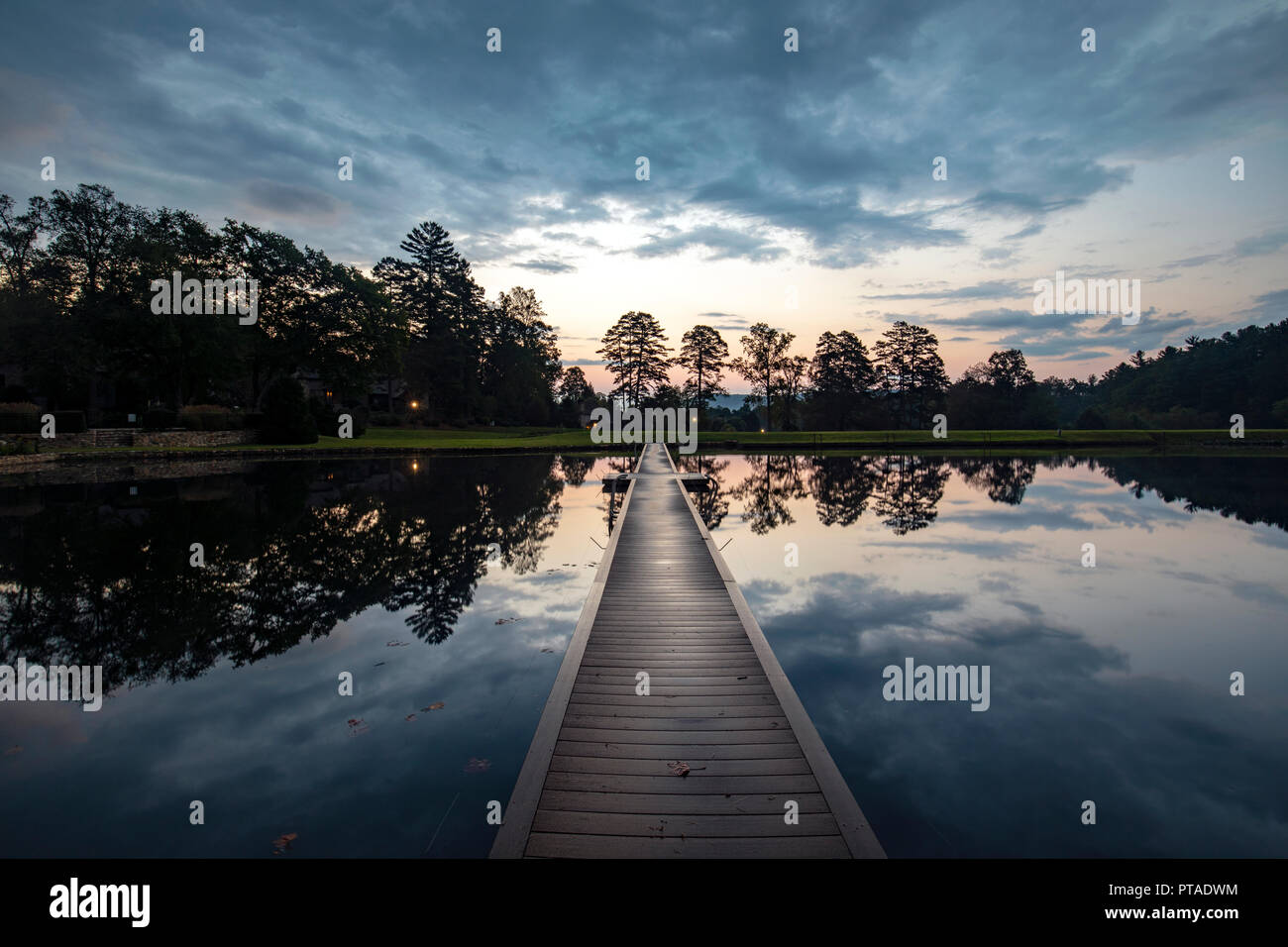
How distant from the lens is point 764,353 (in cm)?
7225

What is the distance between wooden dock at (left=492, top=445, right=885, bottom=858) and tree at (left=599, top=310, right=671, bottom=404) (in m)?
70.5

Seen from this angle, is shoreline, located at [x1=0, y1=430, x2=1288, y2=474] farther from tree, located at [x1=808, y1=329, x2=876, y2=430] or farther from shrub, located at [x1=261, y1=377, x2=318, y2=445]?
tree, located at [x1=808, y1=329, x2=876, y2=430]

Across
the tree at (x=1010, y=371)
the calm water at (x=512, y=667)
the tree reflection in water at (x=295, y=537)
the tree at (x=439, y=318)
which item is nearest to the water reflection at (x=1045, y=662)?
the calm water at (x=512, y=667)

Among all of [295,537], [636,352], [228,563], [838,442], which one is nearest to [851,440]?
[838,442]

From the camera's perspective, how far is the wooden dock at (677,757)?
357 cm

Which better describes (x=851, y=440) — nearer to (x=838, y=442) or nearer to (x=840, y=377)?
(x=838, y=442)

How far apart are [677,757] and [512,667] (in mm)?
3555

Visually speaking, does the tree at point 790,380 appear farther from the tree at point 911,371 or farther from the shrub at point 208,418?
the shrub at point 208,418

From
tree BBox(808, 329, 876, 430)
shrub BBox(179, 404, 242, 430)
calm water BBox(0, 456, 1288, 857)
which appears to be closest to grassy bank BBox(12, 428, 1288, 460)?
shrub BBox(179, 404, 242, 430)

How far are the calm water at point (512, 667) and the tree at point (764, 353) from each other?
56490 mm
